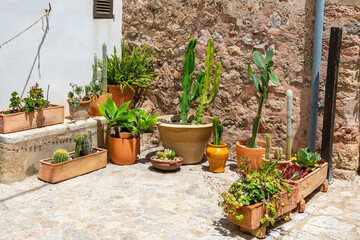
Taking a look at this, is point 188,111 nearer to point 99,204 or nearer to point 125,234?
point 99,204

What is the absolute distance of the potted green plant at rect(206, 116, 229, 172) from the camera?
4.96 metres

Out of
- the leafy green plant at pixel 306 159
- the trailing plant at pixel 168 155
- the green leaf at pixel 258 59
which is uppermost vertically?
the green leaf at pixel 258 59

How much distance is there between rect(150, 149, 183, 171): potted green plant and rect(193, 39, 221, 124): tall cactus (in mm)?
596

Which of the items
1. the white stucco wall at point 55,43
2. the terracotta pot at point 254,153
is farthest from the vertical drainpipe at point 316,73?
the white stucco wall at point 55,43

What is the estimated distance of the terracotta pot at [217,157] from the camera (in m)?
4.96

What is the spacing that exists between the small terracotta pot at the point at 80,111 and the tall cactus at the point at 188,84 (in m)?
1.23

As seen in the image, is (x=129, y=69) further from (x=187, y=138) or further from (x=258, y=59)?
(x=258, y=59)

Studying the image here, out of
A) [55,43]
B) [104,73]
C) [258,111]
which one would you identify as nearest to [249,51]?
[258,111]

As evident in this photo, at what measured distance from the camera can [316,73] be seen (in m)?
4.76

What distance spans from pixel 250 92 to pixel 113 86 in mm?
1906

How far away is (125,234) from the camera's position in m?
3.38

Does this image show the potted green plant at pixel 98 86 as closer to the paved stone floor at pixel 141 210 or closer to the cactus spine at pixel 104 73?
the cactus spine at pixel 104 73

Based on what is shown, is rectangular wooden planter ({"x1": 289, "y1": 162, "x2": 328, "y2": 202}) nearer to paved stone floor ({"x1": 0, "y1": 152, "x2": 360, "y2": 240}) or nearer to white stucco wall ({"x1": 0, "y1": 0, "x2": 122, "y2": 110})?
paved stone floor ({"x1": 0, "y1": 152, "x2": 360, "y2": 240})

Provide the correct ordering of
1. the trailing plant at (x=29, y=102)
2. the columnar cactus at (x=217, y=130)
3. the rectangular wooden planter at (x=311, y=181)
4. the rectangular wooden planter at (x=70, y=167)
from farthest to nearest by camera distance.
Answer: the columnar cactus at (x=217, y=130)
the trailing plant at (x=29, y=102)
the rectangular wooden planter at (x=70, y=167)
the rectangular wooden planter at (x=311, y=181)
